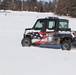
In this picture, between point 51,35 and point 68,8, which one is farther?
point 68,8

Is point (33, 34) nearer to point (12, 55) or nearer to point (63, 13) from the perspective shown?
point (12, 55)

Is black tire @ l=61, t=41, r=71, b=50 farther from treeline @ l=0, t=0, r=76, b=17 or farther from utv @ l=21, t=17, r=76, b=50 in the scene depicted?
treeline @ l=0, t=0, r=76, b=17

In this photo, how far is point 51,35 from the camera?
50.8ft

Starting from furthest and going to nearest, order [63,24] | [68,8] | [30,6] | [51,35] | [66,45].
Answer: [30,6]
[68,8]
[63,24]
[51,35]
[66,45]

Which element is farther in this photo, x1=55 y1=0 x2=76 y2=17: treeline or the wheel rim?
x1=55 y1=0 x2=76 y2=17: treeline

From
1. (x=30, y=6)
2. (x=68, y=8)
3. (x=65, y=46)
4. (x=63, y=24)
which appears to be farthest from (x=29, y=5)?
(x=65, y=46)

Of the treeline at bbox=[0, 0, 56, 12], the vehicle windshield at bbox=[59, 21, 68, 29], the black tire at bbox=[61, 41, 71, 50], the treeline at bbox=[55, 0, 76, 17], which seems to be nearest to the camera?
the black tire at bbox=[61, 41, 71, 50]

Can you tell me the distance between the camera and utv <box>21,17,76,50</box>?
596 inches

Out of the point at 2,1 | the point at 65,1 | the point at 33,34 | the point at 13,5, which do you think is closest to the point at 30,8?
the point at 13,5

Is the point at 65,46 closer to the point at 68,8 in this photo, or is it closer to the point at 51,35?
the point at 51,35

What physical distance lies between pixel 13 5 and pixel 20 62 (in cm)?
15497

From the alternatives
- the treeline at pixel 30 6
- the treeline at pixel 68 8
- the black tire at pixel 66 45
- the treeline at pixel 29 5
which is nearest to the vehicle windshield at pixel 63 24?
the black tire at pixel 66 45

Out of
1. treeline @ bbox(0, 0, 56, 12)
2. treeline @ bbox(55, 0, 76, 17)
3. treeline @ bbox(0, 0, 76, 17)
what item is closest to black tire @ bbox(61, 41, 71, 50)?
treeline @ bbox(55, 0, 76, 17)

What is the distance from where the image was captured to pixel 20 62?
36.8 ft
